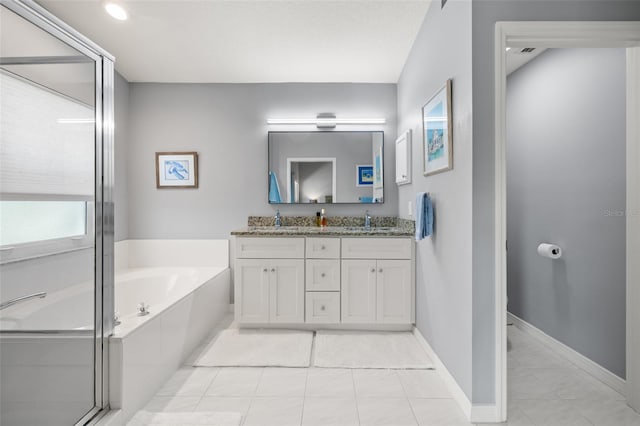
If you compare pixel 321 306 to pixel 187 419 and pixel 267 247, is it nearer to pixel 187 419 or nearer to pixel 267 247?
pixel 267 247

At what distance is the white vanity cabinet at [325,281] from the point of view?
2643mm

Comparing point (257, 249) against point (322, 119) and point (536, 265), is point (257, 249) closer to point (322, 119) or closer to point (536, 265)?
point (322, 119)

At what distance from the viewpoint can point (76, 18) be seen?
224cm

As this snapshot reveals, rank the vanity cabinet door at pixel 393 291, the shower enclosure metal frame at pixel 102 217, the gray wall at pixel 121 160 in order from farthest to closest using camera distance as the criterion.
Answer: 1. the gray wall at pixel 121 160
2. the vanity cabinet door at pixel 393 291
3. the shower enclosure metal frame at pixel 102 217

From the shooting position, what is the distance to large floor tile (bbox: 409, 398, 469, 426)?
61.7 inches

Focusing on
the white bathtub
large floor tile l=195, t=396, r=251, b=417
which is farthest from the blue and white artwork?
large floor tile l=195, t=396, r=251, b=417

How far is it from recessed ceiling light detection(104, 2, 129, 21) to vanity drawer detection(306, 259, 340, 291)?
7.30ft

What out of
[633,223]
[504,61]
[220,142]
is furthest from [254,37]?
[633,223]

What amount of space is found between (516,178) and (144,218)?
3.60m

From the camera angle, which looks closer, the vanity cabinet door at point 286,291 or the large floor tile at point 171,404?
the large floor tile at point 171,404

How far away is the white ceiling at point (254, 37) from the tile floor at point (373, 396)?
242cm

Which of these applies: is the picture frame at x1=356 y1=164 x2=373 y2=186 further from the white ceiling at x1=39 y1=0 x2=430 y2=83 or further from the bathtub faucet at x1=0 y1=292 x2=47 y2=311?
the bathtub faucet at x1=0 y1=292 x2=47 y2=311

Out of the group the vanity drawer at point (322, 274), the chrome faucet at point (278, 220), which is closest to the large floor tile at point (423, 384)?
the vanity drawer at point (322, 274)

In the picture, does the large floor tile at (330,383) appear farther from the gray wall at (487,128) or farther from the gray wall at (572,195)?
the gray wall at (572,195)
